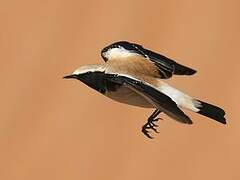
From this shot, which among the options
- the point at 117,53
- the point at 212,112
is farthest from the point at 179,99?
the point at 117,53

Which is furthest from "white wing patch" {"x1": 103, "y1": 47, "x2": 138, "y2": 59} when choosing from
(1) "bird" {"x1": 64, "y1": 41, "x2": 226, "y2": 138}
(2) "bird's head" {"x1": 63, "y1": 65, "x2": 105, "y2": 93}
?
(2) "bird's head" {"x1": 63, "y1": 65, "x2": 105, "y2": 93}

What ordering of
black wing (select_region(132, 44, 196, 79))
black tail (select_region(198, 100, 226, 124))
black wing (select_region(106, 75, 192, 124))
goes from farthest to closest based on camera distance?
black wing (select_region(132, 44, 196, 79)) → black tail (select_region(198, 100, 226, 124)) → black wing (select_region(106, 75, 192, 124))

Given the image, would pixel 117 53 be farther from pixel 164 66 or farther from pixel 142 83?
pixel 142 83

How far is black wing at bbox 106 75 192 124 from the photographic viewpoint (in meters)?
1.04

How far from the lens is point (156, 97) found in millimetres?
1087

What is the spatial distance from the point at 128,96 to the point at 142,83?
47 millimetres

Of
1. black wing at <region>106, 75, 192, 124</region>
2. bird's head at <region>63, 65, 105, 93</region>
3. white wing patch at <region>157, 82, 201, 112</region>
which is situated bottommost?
bird's head at <region>63, 65, 105, 93</region>

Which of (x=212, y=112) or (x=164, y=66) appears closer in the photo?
(x=212, y=112)

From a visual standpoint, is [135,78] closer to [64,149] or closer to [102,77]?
→ [102,77]

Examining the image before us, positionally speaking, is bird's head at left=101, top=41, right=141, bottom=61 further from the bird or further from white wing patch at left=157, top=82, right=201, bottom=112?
white wing patch at left=157, top=82, right=201, bottom=112

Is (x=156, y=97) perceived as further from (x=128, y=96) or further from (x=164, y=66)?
(x=164, y=66)

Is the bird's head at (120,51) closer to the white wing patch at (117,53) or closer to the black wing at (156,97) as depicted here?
the white wing patch at (117,53)

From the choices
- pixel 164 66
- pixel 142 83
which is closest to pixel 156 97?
pixel 142 83

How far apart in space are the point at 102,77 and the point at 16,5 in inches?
39.9
